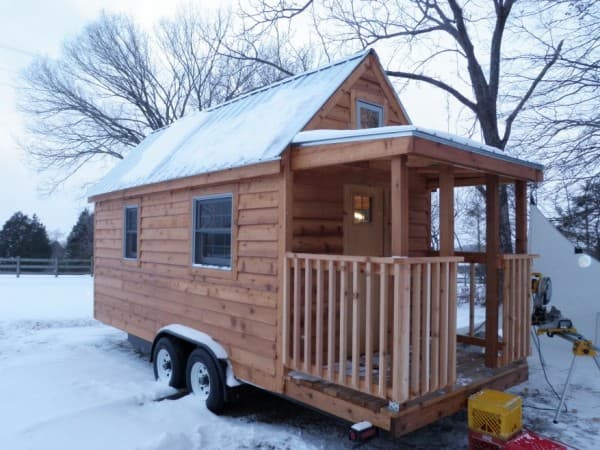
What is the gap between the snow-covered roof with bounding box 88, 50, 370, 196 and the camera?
480 cm

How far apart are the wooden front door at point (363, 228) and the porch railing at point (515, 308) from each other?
54.5 inches

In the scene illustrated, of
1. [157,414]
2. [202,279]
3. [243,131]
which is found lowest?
[157,414]

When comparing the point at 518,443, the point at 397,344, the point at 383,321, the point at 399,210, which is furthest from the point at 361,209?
the point at 518,443

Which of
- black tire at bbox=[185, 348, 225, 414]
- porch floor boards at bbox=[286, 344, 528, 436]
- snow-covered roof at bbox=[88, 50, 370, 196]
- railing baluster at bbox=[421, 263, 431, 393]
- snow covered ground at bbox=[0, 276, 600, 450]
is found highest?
snow-covered roof at bbox=[88, 50, 370, 196]

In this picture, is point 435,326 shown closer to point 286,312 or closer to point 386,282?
point 386,282

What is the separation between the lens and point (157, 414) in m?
4.83

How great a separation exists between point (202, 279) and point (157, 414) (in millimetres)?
1566

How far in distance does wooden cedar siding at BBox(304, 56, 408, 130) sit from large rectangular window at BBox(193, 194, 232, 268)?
1.40 metres

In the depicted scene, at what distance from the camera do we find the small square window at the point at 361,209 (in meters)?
5.23

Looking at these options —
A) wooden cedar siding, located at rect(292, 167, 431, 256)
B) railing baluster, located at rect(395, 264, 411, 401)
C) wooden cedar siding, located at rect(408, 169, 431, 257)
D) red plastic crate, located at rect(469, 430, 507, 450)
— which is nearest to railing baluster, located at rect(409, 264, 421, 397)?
railing baluster, located at rect(395, 264, 411, 401)

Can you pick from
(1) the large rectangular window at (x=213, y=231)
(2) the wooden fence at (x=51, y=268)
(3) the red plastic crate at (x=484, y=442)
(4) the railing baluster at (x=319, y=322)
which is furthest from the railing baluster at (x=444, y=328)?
(2) the wooden fence at (x=51, y=268)

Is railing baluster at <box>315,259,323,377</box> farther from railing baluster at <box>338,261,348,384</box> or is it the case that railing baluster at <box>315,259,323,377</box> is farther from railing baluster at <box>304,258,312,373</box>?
railing baluster at <box>338,261,348,384</box>

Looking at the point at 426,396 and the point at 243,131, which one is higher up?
the point at 243,131

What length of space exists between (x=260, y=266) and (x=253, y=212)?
1.90 ft
